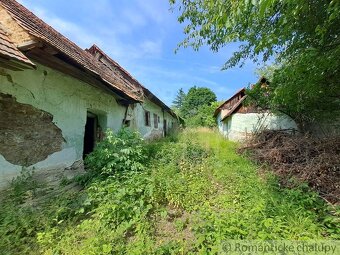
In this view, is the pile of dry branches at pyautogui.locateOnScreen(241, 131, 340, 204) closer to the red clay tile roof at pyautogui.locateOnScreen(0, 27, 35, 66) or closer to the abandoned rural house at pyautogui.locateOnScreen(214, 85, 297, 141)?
the abandoned rural house at pyautogui.locateOnScreen(214, 85, 297, 141)

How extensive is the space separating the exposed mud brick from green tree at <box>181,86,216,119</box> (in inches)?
1739

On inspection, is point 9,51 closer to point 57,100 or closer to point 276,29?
point 57,100

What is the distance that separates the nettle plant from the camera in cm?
542

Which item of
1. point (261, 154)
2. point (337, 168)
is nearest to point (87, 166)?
point (261, 154)

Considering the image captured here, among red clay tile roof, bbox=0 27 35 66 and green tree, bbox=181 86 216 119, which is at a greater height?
green tree, bbox=181 86 216 119

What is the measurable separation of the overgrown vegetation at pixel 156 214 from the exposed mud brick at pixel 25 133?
802mm

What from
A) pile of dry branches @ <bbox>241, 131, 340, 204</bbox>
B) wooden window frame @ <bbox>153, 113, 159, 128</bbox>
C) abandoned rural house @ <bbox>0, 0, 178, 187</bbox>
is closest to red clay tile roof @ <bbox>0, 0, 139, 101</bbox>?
abandoned rural house @ <bbox>0, 0, 178, 187</bbox>

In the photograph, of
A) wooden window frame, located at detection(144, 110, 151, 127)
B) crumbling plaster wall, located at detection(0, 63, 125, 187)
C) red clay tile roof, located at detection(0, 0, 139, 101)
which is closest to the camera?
crumbling plaster wall, located at detection(0, 63, 125, 187)

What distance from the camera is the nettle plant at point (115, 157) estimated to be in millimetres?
5422

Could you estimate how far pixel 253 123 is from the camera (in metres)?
13.7

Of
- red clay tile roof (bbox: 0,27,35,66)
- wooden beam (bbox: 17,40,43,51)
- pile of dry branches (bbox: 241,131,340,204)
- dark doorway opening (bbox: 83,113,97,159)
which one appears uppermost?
wooden beam (bbox: 17,40,43,51)

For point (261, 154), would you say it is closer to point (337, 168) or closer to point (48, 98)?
point (337, 168)

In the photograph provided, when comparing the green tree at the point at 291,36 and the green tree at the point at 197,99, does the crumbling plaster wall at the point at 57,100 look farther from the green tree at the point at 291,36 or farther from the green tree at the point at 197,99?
the green tree at the point at 197,99

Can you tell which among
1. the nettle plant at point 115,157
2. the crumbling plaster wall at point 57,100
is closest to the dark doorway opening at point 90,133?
the crumbling plaster wall at point 57,100
